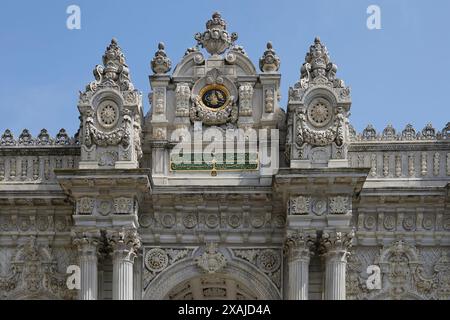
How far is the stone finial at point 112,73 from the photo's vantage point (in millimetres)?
43344

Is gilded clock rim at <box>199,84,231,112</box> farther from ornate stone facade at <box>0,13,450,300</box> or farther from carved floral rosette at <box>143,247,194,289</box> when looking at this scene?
carved floral rosette at <box>143,247,194,289</box>

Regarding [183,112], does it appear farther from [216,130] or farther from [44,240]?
[44,240]

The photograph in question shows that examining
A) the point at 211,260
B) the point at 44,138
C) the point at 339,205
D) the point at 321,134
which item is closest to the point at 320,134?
the point at 321,134

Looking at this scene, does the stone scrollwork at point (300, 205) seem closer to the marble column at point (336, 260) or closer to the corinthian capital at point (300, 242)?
the corinthian capital at point (300, 242)

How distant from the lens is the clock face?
1726 inches

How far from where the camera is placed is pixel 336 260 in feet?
137

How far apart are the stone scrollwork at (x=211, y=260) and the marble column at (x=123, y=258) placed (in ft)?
6.22

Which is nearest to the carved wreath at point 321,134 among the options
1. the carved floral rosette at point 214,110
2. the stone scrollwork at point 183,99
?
the carved floral rosette at point 214,110

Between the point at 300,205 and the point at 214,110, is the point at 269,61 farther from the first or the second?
the point at 300,205

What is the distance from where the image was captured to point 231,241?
43031mm

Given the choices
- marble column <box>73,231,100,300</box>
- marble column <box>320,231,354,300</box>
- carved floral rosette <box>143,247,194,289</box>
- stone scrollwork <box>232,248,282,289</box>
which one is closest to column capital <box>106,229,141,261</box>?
marble column <box>73,231,100,300</box>

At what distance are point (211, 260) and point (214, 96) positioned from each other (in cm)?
436
